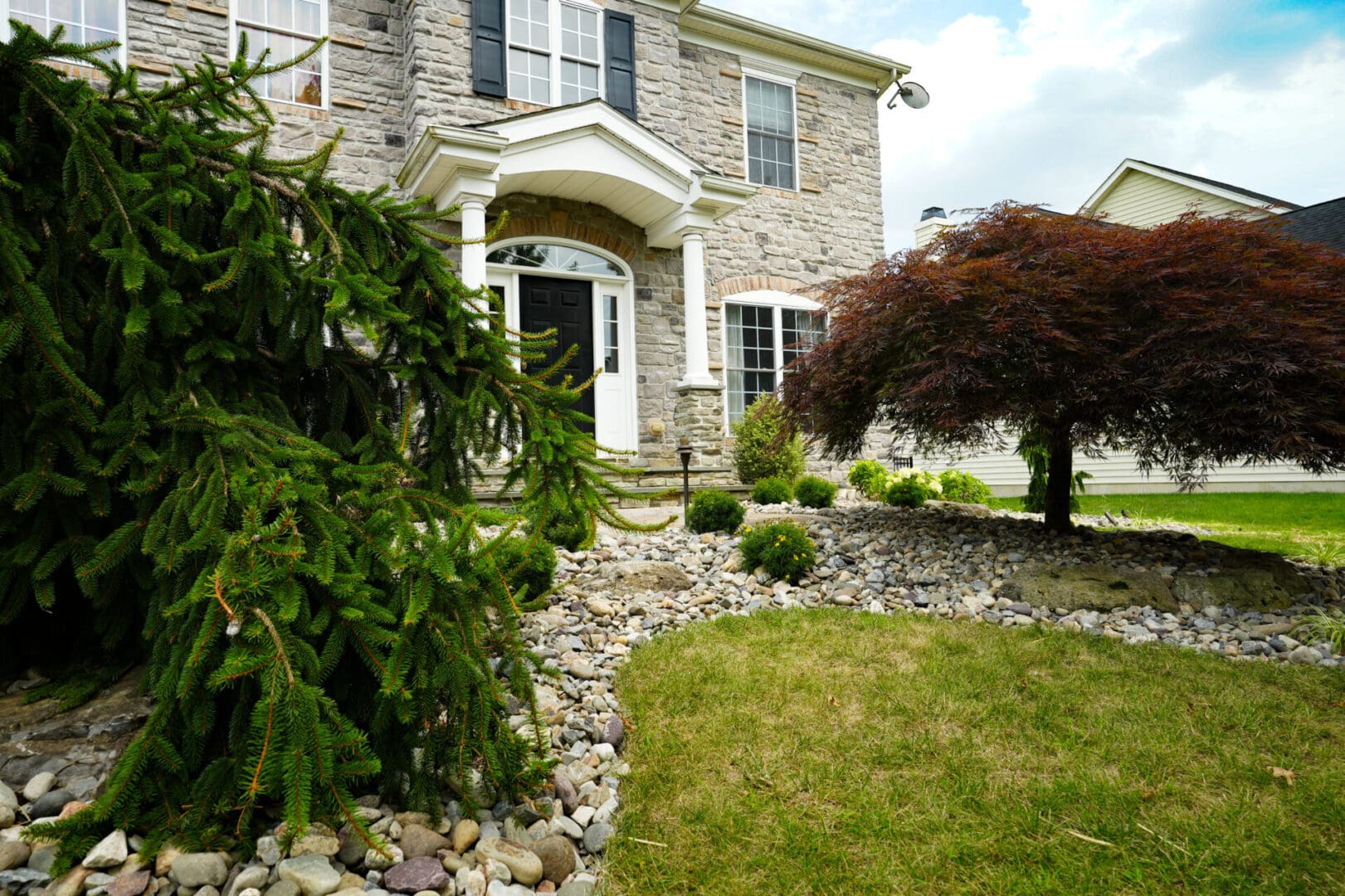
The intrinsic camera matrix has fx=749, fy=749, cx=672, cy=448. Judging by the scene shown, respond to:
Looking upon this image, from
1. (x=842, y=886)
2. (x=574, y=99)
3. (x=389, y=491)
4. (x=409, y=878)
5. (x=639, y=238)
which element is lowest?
(x=842, y=886)

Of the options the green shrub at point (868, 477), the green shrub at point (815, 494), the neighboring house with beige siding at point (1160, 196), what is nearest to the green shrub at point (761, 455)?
the green shrub at point (868, 477)

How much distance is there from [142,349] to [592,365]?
23.2ft

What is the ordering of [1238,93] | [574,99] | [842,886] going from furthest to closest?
[1238,93] < [574,99] < [842,886]

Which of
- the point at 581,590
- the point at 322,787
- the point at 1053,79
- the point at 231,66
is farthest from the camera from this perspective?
the point at 1053,79

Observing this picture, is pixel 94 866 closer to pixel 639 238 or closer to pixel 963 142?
pixel 639 238

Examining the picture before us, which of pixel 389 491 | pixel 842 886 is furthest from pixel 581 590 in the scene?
pixel 842 886

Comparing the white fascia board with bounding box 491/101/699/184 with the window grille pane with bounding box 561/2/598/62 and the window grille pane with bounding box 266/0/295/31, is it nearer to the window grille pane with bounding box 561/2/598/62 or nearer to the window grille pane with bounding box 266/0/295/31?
the window grille pane with bounding box 561/2/598/62

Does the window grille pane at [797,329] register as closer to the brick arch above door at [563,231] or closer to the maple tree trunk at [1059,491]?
the brick arch above door at [563,231]

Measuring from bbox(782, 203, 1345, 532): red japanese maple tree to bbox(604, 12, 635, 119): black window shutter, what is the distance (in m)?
5.15

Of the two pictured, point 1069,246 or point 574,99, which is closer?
point 1069,246

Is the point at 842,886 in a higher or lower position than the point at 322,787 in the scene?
lower

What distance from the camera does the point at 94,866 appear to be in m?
1.72

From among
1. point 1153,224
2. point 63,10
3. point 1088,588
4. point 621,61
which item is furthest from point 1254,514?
point 63,10

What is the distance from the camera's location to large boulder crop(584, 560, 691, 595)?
14.9 feet
